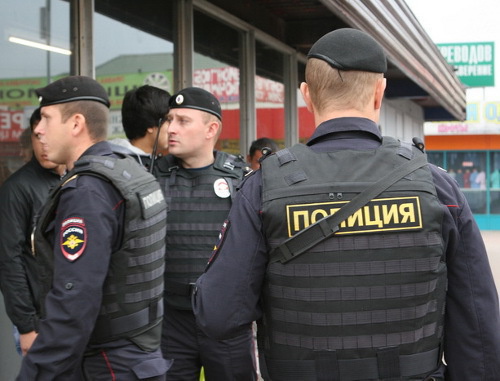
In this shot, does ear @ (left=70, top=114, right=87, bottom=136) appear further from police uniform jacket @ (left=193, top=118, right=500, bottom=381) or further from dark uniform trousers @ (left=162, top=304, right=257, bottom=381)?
dark uniform trousers @ (left=162, top=304, right=257, bottom=381)

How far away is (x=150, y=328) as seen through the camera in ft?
8.52

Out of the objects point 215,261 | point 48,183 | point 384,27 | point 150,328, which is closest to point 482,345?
point 215,261

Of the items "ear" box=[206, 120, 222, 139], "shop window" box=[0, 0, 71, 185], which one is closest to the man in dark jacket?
"shop window" box=[0, 0, 71, 185]

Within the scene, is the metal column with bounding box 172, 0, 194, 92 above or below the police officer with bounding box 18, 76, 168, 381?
above

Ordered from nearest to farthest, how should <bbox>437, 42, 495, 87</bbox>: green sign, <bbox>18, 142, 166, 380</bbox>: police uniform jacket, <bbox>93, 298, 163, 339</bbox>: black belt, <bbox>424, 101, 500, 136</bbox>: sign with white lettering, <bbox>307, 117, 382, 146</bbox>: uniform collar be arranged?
<bbox>307, 117, 382, 146</bbox>: uniform collar
<bbox>18, 142, 166, 380</bbox>: police uniform jacket
<bbox>93, 298, 163, 339</bbox>: black belt
<bbox>424, 101, 500, 136</bbox>: sign with white lettering
<bbox>437, 42, 495, 87</bbox>: green sign

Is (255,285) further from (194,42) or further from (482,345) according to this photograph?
(194,42)

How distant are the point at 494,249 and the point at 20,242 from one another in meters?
16.4

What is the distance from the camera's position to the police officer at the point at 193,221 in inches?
140

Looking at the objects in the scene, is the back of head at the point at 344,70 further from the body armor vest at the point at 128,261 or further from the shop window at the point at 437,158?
the shop window at the point at 437,158

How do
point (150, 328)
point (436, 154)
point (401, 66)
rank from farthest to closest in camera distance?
point (436, 154)
point (401, 66)
point (150, 328)

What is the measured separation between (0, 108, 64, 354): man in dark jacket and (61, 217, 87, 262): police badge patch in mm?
1328

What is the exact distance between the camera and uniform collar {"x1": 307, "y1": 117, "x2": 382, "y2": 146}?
2.02 metres

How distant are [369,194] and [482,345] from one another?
0.57 metres

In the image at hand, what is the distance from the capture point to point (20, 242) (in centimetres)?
368
